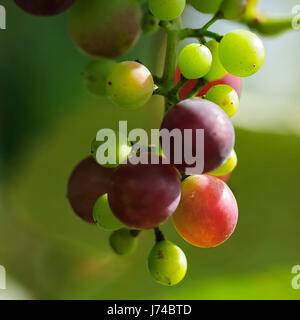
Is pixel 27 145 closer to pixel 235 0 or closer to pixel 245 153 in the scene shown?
pixel 245 153

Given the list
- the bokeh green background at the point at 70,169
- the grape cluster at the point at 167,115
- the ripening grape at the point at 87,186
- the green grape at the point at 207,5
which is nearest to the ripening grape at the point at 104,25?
the grape cluster at the point at 167,115

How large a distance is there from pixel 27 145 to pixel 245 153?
0.68m

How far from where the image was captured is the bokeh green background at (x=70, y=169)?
153 centimetres

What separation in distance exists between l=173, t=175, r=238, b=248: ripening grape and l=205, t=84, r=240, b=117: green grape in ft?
0.39

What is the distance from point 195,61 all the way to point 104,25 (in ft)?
0.70

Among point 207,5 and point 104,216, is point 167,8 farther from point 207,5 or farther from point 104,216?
point 104,216

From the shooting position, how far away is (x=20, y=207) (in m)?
1.69

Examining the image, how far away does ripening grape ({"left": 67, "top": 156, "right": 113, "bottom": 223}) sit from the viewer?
0.92 meters

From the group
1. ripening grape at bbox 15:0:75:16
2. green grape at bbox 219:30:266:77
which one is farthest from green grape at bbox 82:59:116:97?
green grape at bbox 219:30:266:77

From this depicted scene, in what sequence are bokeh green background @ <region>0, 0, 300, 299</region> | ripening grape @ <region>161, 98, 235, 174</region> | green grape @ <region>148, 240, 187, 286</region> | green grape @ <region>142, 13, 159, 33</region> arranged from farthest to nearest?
1. bokeh green background @ <region>0, 0, 300, 299</region>
2. green grape @ <region>142, 13, 159, 33</region>
3. green grape @ <region>148, 240, 187, 286</region>
4. ripening grape @ <region>161, 98, 235, 174</region>

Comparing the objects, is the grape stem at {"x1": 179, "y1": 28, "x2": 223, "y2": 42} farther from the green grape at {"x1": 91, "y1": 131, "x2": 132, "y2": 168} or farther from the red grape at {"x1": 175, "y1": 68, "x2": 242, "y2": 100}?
the green grape at {"x1": 91, "y1": 131, "x2": 132, "y2": 168}

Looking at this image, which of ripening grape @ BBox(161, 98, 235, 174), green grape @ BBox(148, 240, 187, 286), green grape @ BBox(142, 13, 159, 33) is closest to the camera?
ripening grape @ BBox(161, 98, 235, 174)
